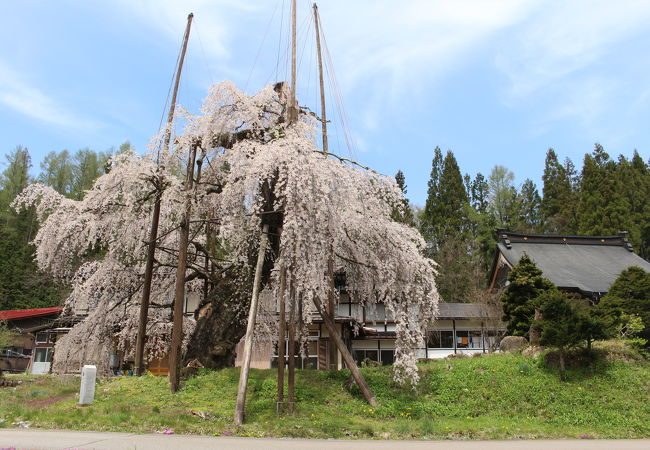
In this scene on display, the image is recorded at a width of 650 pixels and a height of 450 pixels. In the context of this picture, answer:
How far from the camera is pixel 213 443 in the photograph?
877 cm

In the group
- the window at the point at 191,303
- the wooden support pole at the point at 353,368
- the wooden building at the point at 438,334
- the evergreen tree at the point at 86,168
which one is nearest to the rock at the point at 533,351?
the wooden support pole at the point at 353,368

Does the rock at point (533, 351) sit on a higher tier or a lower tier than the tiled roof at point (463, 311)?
lower

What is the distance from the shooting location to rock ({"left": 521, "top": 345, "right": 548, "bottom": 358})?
17161mm

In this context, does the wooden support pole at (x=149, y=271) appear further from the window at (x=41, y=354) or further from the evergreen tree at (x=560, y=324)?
the window at (x=41, y=354)

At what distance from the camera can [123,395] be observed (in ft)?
44.1

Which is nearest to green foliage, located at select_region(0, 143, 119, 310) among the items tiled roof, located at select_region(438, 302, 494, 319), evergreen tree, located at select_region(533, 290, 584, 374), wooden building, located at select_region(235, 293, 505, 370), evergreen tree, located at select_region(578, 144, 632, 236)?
wooden building, located at select_region(235, 293, 505, 370)

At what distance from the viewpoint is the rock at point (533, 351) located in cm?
1716

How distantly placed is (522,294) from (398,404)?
9498 millimetres

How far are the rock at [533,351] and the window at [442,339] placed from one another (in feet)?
37.5

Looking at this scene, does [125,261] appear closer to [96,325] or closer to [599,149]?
[96,325]

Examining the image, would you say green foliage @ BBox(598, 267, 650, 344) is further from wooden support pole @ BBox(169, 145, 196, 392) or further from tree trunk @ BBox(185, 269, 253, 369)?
wooden support pole @ BBox(169, 145, 196, 392)

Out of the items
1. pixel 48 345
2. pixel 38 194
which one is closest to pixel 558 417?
pixel 38 194

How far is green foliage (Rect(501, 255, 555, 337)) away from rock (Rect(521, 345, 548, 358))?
1945 millimetres

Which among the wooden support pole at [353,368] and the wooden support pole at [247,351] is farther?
the wooden support pole at [353,368]
